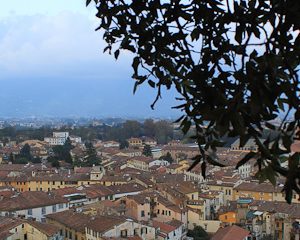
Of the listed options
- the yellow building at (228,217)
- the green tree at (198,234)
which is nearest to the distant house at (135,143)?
the yellow building at (228,217)

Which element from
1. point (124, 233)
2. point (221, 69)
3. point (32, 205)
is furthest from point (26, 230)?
point (221, 69)

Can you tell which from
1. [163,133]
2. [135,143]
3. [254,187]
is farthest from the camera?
[163,133]

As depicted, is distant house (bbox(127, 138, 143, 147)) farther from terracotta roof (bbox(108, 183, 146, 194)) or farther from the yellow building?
the yellow building

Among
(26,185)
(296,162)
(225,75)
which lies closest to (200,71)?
(225,75)

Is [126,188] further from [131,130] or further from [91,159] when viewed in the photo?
[131,130]

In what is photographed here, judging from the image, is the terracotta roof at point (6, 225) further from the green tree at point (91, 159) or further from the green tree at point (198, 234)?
the green tree at point (91, 159)

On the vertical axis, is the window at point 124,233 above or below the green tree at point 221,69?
below

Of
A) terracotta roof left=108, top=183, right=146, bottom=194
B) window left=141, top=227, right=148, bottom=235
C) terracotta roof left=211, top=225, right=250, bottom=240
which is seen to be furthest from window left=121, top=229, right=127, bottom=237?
terracotta roof left=108, top=183, right=146, bottom=194

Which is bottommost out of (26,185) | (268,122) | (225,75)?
(26,185)

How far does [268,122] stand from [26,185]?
3178cm

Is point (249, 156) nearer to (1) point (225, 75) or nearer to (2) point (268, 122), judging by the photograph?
(2) point (268, 122)

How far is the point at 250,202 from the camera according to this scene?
23.6 metres

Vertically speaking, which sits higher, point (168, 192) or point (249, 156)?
point (249, 156)

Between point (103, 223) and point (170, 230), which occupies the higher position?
point (103, 223)
